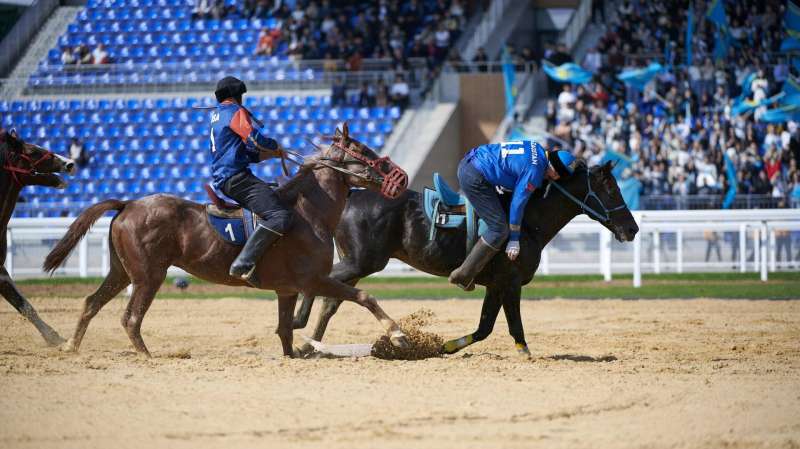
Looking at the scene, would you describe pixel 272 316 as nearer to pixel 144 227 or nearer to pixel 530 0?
pixel 144 227

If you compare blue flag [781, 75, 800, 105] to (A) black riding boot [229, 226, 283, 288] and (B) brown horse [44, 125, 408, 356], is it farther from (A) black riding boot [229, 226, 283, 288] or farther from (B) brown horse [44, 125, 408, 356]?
(A) black riding boot [229, 226, 283, 288]

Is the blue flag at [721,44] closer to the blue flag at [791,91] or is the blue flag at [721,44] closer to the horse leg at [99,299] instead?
the blue flag at [791,91]

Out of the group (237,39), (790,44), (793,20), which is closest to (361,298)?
(793,20)

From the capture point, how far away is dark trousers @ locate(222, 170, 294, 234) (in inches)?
388

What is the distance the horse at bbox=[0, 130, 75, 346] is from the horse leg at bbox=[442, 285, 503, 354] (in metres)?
4.17

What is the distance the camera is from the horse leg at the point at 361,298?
978 cm

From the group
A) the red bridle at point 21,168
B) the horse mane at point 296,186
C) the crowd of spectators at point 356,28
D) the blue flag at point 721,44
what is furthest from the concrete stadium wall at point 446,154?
the horse mane at point 296,186

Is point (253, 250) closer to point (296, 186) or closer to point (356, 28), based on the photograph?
point (296, 186)

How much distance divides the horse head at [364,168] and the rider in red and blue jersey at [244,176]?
2.08ft

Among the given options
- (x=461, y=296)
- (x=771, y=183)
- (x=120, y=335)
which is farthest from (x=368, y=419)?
(x=771, y=183)

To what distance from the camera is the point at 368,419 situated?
7.30 meters

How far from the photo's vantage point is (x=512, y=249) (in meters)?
10.3

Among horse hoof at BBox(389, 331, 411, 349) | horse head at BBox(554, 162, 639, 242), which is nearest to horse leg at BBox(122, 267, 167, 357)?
horse hoof at BBox(389, 331, 411, 349)

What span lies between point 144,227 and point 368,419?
389 cm
